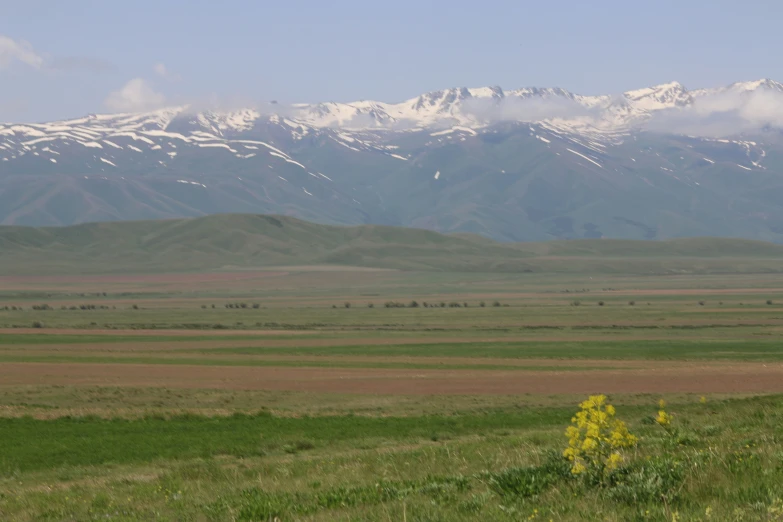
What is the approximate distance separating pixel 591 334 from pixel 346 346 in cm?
2087

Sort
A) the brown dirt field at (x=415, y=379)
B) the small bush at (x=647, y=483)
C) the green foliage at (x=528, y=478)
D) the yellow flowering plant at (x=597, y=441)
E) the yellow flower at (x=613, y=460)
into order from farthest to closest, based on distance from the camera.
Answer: the brown dirt field at (x=415, y=379), the green foliage at (x=528, y=478), the yellow flowering plant at (x=597, y=441), the yellow flower at (x=613, y=460), the small bush at (x=647, y=483)

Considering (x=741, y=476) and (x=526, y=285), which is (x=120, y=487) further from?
(x=526, y=285)

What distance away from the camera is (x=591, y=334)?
80188mm

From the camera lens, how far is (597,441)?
12.5 metres

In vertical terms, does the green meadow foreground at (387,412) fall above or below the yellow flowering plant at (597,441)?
below

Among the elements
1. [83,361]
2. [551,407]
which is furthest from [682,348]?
[83,361]

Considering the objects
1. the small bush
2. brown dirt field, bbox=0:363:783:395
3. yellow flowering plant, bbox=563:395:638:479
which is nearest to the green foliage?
yellow flowering plant, bbox=563:395:638:479

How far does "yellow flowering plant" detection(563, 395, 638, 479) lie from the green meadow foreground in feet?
0.27

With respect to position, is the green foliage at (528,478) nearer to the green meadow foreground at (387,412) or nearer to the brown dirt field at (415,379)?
the green meadow foreground at (387,412)

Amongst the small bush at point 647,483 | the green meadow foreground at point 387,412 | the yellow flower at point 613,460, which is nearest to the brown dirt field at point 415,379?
the green meadow foreground at point 387,412

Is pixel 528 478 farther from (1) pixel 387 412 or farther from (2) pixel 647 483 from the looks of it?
(1) pixel 387 412

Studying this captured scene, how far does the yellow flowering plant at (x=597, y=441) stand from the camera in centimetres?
1237

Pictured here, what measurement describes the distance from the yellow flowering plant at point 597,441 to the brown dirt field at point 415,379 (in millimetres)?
29979

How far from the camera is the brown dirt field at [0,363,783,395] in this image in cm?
4391
